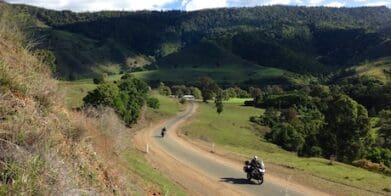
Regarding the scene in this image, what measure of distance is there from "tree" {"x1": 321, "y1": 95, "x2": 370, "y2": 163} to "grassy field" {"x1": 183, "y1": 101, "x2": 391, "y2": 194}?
6.74 metres

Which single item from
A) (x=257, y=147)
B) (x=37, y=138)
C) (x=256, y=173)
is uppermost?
(x=37, y=138)

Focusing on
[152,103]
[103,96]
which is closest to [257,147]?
[103,96]

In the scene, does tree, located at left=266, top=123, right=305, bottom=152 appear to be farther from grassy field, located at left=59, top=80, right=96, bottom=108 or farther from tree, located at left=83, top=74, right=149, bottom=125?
grassy field, located at left=59, top=80, right=96, bottom=108

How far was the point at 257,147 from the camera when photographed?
79562mm

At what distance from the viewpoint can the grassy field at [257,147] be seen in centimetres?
3107

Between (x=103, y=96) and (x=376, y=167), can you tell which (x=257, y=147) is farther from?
(x=376, y=167)

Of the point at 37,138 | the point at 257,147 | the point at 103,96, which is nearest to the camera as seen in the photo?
the point at 37,138

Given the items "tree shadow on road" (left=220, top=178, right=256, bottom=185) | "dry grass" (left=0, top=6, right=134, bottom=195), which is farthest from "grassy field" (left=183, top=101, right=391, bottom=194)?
"dry grass" (left=0, top=6, right=134, bottom=195)

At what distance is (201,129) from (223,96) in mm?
89181

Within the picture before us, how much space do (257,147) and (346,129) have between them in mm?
15803

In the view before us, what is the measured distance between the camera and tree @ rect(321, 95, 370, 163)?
219 feet

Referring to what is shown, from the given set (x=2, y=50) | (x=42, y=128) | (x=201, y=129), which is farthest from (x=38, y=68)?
(x=201, y=129)

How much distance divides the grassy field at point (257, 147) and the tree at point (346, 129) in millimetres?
6745

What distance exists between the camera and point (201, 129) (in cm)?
8731
